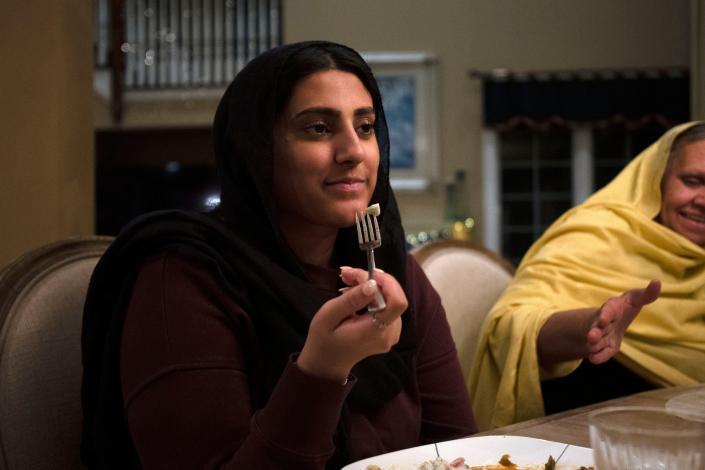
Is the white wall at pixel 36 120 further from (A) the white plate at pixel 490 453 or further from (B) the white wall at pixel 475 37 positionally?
(B) the white wall at pixel 475 37

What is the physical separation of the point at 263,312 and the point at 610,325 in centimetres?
66

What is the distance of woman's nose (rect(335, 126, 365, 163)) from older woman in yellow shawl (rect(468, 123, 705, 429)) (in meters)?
0.68

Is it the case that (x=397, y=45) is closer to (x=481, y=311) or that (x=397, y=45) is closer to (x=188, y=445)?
(x=481, y=311)

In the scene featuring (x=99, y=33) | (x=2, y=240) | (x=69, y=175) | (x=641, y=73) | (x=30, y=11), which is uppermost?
(x=99, y=33)

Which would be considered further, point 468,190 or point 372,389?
point 468,190

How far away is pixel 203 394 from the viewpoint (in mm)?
885

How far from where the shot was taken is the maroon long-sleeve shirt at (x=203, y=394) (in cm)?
81

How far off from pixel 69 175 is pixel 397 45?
4.76m

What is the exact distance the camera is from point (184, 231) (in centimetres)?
100

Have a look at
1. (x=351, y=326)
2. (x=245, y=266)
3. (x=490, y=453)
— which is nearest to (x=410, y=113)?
(x=245, y=266)

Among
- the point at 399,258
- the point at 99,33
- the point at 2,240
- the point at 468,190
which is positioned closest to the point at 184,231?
the point at 399,258

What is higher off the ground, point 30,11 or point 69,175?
point 30,11

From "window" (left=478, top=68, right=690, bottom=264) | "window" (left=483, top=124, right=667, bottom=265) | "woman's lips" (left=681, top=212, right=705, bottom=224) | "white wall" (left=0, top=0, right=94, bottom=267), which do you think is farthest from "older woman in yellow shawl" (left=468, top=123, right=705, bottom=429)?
"window" (left=483, top=124, right=667, bottom=265)

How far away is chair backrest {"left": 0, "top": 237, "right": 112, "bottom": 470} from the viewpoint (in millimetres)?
1013
